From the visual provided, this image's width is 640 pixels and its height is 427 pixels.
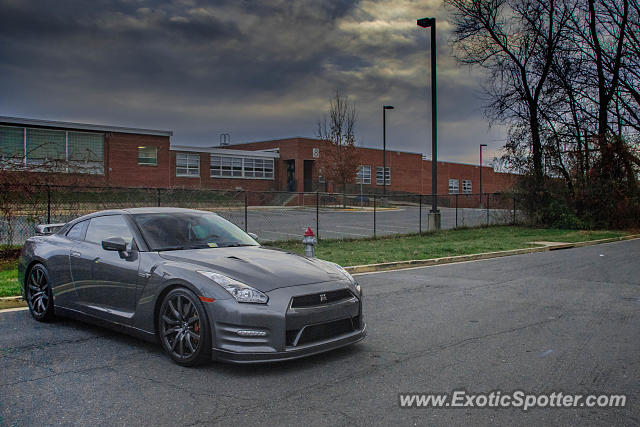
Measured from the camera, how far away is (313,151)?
54344 mm

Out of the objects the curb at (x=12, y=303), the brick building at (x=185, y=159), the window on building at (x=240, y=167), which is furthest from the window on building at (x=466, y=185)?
the curb at (x=12, y=303)

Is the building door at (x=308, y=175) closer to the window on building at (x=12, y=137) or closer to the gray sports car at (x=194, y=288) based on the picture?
the window on building at (x=12, y=137)

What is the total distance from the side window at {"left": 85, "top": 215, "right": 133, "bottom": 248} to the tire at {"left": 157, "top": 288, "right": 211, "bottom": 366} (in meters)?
1.15

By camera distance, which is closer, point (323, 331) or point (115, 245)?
point (323, 331)

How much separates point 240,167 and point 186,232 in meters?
45.8

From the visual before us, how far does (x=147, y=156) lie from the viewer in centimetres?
4444

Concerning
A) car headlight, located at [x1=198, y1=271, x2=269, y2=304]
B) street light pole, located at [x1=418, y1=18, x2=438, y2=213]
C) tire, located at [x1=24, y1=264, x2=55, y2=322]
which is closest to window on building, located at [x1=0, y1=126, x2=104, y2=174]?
street light pole, located at [x1=418, y1=18, x2=438, y2=213]

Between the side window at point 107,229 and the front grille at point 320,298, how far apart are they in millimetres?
2196

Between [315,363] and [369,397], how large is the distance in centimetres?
98

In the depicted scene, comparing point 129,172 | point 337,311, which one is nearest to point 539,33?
point 337,311

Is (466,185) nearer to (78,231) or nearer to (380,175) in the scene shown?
(380,175)

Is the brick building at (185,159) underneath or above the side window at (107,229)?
above

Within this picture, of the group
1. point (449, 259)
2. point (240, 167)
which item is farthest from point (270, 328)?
point (240, 167)

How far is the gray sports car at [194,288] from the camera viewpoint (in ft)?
15.5
